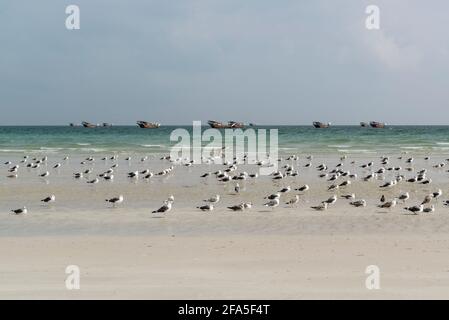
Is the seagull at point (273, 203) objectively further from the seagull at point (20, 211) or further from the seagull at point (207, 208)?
the seagull at point (20, 211)

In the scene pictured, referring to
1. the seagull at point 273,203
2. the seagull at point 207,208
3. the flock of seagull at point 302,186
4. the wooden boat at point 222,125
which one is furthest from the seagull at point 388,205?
the wooden boat at point 222,125

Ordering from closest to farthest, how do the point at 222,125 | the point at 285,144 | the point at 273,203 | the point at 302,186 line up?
the point at 273,203 < the point at 302,186 < the point at 285,144 < the point at 222,125

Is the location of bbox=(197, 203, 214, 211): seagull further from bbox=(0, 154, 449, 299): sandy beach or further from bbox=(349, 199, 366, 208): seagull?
bbox=(349, 199, 366, 208): seagull

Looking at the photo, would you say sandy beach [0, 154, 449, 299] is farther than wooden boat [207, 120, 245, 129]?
No

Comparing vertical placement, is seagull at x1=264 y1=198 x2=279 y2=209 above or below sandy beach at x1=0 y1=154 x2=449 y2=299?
below

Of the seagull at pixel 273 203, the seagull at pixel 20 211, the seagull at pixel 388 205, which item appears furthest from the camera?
the seagull at pixel 273 203

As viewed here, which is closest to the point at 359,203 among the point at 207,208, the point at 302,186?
the point at 207,208

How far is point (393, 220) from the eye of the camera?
53.1 ft

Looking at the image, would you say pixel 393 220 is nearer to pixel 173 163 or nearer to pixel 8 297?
pixel 8 297

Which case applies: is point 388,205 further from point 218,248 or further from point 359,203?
point 218,248

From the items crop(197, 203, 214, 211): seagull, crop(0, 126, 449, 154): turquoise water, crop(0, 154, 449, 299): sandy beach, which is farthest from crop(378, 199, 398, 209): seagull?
crop(0, 126, 449, 154): turquoise water
